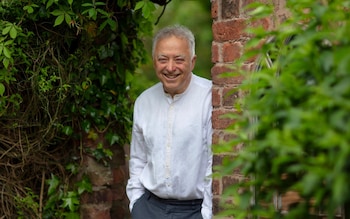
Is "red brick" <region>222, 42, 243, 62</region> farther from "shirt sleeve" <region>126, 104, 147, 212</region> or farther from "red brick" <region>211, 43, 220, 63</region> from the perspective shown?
"shirt sleeve" <region>126, 104, 147, 212</region>

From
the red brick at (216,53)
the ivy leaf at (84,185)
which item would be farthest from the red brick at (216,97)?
the ivy leaf at (84,185)

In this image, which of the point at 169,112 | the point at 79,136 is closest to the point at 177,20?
the point at 79,136

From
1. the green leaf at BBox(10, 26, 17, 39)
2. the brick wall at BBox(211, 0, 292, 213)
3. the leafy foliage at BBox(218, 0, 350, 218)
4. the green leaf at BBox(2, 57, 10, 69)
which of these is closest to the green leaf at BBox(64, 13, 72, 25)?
the green leaf at BBox(10, 26, 17, 39)

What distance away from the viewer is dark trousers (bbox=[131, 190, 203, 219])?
3693mm

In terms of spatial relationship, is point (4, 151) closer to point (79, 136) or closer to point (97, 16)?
point (79, 136)

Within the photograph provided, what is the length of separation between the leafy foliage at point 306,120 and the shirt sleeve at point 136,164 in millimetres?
1652

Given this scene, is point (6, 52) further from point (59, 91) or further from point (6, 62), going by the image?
point (59, 91)

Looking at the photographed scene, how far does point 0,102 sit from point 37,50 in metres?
0.38

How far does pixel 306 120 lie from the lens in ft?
6.08

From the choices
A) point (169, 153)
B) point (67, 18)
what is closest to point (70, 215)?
point (169, 153)

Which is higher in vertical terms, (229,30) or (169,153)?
(229,30)

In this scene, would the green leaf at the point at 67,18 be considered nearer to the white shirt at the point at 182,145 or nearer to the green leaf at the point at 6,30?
the green leaf at the point at 6,30

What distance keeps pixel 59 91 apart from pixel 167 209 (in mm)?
1013

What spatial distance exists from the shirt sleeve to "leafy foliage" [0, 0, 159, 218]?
0.55 metres
